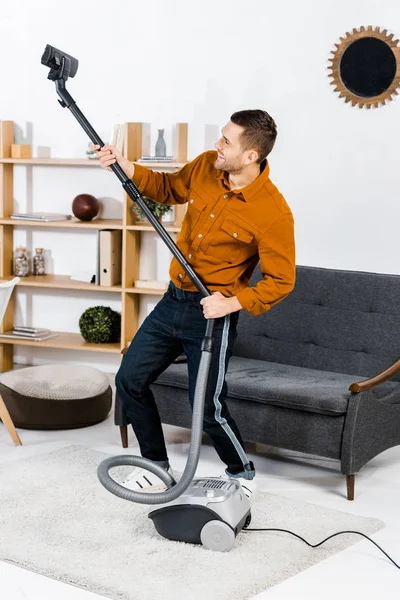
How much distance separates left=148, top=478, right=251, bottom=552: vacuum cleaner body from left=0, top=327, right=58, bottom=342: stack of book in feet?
8.65

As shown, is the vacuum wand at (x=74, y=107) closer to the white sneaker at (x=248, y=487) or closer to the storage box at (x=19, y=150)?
the white sneaker at (x=248, y=487)

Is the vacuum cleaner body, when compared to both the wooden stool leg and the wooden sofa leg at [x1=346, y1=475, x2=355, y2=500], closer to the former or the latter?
the wooden sofa leg at [x1=346, y1=475, x2=355, y2=500]

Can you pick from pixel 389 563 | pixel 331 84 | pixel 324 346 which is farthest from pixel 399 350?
pixel 331 84

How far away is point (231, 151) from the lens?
9.68ft

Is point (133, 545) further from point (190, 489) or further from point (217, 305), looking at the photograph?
point (217, 305)

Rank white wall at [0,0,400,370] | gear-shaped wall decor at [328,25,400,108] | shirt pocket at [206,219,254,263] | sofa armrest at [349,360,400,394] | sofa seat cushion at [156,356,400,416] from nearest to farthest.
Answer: shirt pocket at [206,219,254,263] < sofa armrest at [349,360,400,394] < sofa seat cushion at [156,356,400,416] < gear-shaped wall decor at [328,25,400,108] < white wall at [0,0,400,370]

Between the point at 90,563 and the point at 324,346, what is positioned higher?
the point at 324,346

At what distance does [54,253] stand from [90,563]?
3186 millimetres

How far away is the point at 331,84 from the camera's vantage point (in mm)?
4828

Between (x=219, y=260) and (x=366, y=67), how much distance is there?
2.12 metres

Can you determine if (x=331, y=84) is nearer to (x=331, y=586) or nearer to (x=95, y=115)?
(x=95, y=115)

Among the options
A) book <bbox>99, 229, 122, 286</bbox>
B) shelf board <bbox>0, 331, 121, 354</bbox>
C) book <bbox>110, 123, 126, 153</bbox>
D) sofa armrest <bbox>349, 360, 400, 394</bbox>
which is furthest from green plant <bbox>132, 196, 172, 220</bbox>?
sofa armrest <bbox>349, 360, 400, 394</bbox>

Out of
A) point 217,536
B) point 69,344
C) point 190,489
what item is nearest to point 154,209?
point 69,344

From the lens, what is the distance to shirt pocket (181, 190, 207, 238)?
10.0ft
